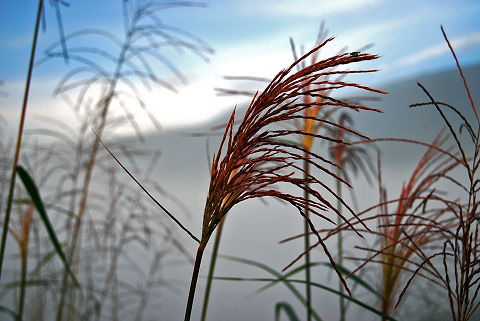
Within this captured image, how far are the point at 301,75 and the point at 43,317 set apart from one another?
73.3 inches

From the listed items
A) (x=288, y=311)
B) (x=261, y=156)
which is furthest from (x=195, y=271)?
(x=288, y=311)

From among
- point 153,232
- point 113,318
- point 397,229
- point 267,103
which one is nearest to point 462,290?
point 397,229

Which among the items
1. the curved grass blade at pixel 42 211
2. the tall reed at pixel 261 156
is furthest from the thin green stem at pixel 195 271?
the curved grass blade at pixel 42 211

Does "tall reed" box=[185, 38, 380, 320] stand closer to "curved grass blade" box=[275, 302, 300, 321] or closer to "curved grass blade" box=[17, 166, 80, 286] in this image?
"curved grass blade" box=[17, 166, 80, 286]

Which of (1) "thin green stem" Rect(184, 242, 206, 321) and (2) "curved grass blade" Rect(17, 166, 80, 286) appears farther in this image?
(2) "curved grass blade" Rect(17, 166, 80, 286)

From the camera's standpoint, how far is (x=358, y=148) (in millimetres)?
1629

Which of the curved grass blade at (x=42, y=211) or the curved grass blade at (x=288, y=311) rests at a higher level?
the curved grass blade at (x=42, y=211)

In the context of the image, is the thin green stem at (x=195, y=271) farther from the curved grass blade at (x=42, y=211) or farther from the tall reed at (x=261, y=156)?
the curved grass blade at (x=42, y=211)

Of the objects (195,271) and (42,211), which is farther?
(42,211)

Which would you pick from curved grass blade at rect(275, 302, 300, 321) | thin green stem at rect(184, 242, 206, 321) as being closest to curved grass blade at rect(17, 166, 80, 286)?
thin green stem at rect(184, 242, 206, 321)

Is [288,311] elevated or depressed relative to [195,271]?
depressed

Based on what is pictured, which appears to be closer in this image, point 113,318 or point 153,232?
point 153,232

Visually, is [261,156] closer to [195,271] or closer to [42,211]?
[195,271]

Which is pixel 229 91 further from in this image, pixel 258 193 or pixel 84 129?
pixel 84 129
